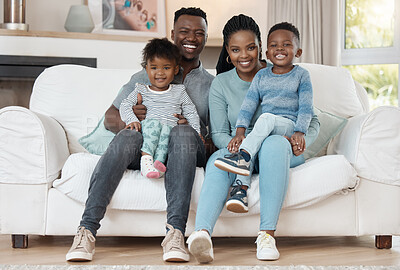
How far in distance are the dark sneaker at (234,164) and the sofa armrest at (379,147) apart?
1.60 ft

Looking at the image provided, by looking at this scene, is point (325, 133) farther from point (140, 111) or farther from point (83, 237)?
point (83, 237)

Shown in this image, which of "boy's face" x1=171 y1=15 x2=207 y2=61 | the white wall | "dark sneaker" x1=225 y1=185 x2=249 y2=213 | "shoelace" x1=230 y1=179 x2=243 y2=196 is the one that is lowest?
"dark sneaker" x1=225 y1=185 x2=249 y2=213

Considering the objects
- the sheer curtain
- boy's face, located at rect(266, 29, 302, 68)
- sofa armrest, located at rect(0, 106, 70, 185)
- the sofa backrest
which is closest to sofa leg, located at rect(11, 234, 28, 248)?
sofa armrest, located at rect(0, 106, 70, 185)

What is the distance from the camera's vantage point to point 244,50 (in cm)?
215

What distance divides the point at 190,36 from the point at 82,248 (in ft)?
3.51

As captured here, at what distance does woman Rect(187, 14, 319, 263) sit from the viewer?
1.79 meters

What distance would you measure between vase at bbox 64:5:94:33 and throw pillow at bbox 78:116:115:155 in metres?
1.90

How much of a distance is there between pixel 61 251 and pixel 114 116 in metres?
0.59

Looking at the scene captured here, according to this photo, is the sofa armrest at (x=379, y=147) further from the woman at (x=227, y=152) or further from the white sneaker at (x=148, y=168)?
the white sneaker at (x=148, y=168)

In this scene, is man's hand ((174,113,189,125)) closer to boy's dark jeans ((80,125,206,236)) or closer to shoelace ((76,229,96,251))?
boy's dark jeans ((80,125,206,236))

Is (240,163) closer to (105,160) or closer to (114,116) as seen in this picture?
(105,160)

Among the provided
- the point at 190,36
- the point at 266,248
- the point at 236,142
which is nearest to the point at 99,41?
the point at 190,36

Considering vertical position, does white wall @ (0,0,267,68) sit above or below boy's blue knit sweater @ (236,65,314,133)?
above

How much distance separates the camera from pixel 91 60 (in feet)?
12.8
